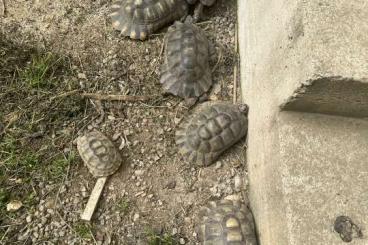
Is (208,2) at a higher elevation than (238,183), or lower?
higher

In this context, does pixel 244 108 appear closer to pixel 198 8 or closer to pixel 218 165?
pixel 218 165

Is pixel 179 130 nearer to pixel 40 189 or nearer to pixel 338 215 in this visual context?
pixel 40 189

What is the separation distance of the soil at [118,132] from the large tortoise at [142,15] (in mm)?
98

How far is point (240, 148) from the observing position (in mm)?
3646

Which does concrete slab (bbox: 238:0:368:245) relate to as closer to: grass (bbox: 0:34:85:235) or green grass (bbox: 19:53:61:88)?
grass (bbox: 0:34:85:235)

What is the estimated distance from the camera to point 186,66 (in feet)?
12.3

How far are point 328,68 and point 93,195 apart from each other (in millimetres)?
2145

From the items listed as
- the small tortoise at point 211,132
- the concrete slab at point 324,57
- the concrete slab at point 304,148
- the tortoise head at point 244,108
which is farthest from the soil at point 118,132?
the concrete slab at point 324,57

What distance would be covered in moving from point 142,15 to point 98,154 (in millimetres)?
1474

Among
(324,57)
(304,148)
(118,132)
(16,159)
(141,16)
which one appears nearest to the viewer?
(324,57)

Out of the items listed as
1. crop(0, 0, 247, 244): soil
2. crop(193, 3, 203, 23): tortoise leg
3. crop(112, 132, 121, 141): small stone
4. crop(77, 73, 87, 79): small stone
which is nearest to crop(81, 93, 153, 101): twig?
crop(0, 0, 247, 244): soil

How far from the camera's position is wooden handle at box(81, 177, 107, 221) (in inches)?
130

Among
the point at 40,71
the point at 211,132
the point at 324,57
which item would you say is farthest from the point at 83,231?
the point at 324,57

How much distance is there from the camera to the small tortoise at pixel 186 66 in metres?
3.75
